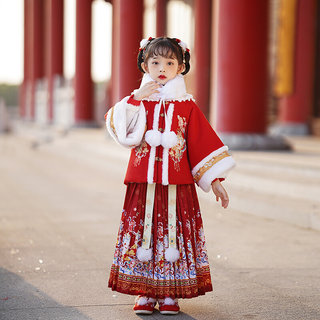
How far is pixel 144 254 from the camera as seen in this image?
2607 mm

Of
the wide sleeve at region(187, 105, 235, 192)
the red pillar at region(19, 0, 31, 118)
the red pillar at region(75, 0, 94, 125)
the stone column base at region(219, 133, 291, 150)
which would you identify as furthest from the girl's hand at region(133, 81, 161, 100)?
the red pillar at region(19, 0, 31, 118)

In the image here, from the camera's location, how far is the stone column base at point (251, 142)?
738cm

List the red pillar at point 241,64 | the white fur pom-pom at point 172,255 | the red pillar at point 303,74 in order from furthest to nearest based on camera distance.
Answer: the red pillar at point 303,74 → the red pillar at point 241,64 → the white fur pom-pom at point 172,255

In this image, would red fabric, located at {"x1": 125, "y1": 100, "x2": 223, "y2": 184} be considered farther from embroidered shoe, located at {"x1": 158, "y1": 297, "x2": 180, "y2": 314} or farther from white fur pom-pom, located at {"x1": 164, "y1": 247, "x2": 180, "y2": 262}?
embroidered shoe, located at {"x1": 158, "y1": 297, "x2": 180, "y2": 314}

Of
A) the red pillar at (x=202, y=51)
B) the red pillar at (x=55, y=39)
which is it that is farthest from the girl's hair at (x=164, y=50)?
the red pillar at (x=55, y=39)

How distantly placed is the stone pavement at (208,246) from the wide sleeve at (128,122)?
0.80 metres

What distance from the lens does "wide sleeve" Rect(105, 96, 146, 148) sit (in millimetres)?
2605

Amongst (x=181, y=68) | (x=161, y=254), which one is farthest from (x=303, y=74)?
(x=161, y=254)

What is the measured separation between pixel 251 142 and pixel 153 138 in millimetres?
4950

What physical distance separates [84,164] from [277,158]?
457cm

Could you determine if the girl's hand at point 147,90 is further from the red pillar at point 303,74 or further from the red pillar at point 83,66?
the red pillar at point 83,66

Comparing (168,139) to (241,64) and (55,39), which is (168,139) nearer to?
(241,64)

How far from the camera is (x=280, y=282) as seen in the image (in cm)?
318

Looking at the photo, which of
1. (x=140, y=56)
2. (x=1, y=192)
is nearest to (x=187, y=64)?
(x=140, y=56)
